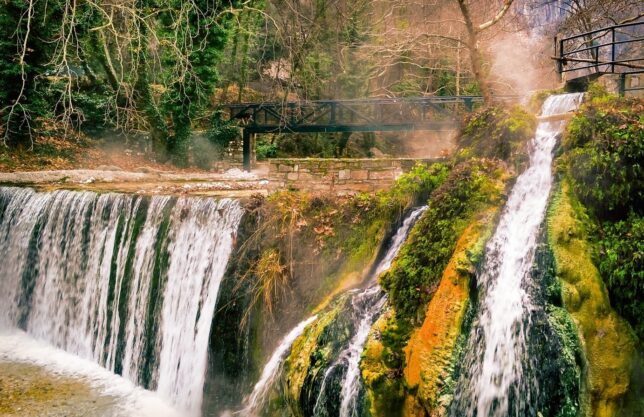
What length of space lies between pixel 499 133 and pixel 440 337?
9.76 ft

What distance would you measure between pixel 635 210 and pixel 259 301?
4.53m

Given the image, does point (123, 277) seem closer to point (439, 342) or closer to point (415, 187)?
point (415, 187)

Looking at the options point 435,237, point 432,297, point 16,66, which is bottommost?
point 432,297

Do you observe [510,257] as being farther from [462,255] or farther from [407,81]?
[407,81]

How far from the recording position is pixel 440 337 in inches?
167

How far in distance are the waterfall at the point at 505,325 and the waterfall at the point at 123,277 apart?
153 inches

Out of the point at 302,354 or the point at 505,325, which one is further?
the point at 302,354

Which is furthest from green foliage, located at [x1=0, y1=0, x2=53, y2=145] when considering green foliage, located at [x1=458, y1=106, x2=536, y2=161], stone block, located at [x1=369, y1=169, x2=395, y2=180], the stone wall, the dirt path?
green foliage, located at [x1=458, y1=106, x2=536, y2=161]

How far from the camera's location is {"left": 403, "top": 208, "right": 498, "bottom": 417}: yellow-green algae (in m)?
4.05

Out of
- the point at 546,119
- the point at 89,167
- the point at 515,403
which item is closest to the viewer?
the point at 515,403

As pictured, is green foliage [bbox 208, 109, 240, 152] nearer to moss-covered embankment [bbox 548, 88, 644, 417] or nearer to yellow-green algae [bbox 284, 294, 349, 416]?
yellow-green algae [bbox 284, 294, 349, 416]

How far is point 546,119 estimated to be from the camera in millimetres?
6414

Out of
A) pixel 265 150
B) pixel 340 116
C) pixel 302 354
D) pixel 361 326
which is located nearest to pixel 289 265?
pixel 302 354

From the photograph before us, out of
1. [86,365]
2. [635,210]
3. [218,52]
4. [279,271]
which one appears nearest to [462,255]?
[635,210]
